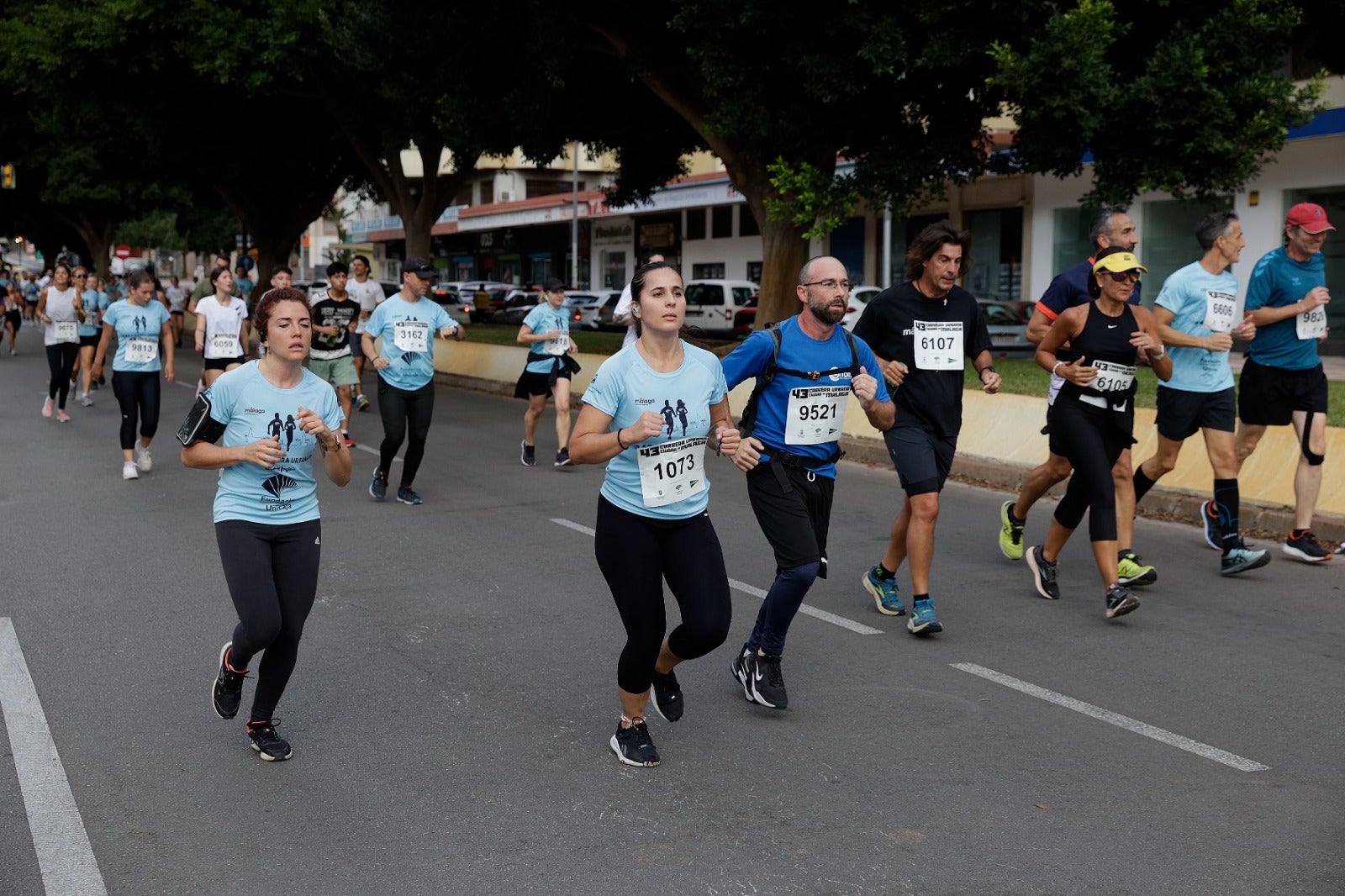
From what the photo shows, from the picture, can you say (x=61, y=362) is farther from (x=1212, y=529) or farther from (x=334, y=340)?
(x=1212, y=529)

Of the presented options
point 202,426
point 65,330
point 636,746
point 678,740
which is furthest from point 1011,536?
point 65,330

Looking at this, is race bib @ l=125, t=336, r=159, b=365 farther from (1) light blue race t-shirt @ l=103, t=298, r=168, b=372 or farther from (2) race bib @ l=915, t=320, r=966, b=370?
(2) race bib @ l=915, t=320, r=966, b=370

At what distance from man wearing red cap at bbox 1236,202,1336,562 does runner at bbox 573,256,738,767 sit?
15.3 ft

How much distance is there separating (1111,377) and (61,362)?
45.1ft

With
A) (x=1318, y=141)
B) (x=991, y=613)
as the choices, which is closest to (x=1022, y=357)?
(x=1318, y=141)

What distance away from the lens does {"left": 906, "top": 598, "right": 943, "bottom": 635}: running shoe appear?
656 cm

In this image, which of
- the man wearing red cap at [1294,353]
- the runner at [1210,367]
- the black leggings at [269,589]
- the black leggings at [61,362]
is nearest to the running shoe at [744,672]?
the black leggings at [269,589]

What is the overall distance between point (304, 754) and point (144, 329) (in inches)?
305

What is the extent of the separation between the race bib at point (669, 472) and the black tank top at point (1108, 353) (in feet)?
9.20

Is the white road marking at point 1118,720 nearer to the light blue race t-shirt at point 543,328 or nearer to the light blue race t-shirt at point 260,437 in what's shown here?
the light blue race t-shirt at point 260,437

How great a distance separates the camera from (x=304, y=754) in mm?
5035

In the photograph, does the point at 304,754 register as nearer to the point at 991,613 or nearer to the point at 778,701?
the point at 778,701

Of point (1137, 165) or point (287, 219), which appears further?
point (287, 219)

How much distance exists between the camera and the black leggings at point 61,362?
16609mm
